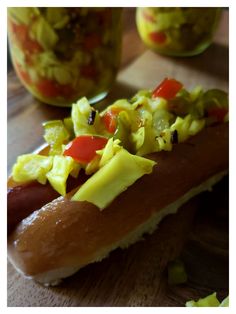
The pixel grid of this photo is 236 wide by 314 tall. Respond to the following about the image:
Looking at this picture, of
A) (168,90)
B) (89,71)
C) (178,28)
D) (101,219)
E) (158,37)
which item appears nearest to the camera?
(101,219)

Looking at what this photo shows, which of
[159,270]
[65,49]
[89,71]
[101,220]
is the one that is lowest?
[159,270]

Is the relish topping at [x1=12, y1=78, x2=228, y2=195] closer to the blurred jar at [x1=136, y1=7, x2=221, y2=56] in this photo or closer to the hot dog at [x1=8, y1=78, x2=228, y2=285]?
the hot dog at [x1=8, y1=78, x2=228, y2=285]

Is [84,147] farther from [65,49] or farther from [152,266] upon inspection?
[65,49]

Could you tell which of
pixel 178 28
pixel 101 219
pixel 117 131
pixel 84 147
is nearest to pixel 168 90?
pixel 117 131

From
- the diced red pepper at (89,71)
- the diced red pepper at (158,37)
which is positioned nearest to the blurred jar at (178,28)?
the diced red pepper at (158,37)

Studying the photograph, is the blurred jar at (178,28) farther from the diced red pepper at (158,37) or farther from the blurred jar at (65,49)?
the blurred jar at (65,49)

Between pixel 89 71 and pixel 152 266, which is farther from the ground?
pixel 89 71
